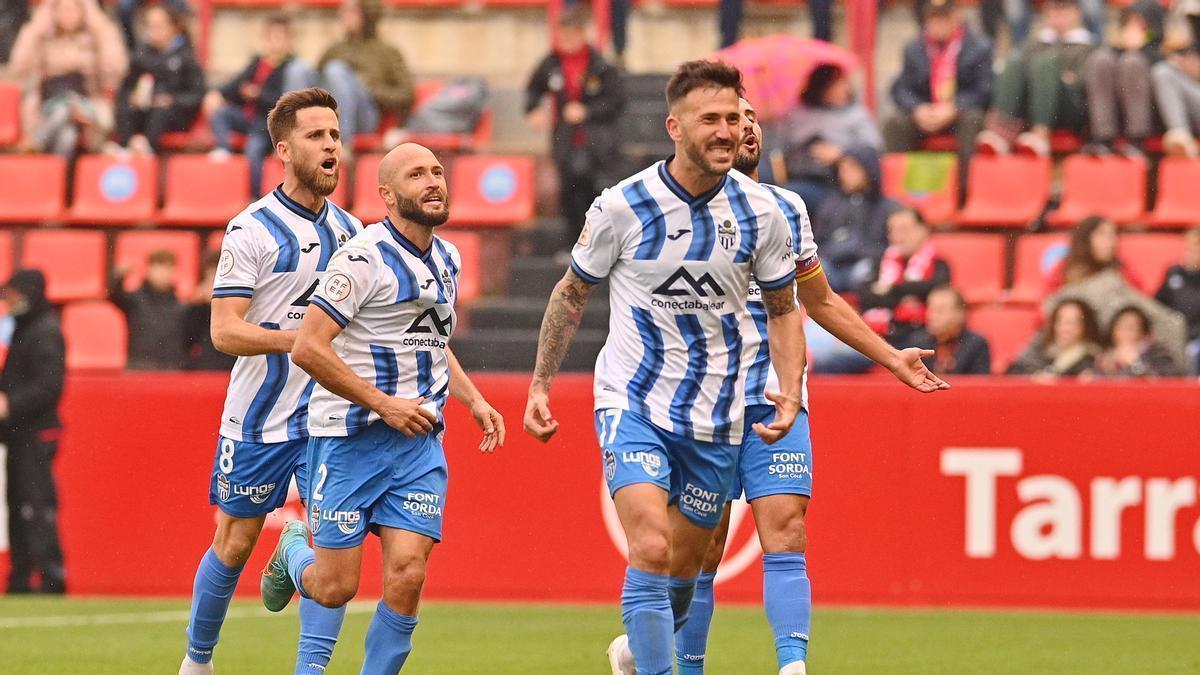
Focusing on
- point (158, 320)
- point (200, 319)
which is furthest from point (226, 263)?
point (158, 320)

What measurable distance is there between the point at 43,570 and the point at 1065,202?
8.65 m

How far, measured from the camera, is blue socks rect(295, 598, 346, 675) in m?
7.45

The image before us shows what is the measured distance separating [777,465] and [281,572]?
6.63ft

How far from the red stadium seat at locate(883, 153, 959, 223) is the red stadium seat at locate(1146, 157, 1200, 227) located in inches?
63.5

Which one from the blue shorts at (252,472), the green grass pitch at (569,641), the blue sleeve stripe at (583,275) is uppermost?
the blue sleeve stripe at (583,275)

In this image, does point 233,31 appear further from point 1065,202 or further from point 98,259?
point 1065,202

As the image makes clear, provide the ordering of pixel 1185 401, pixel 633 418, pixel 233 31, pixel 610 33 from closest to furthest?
pixel 633 418
pixel 1185 401
pixel 610 33
pixel 233 31

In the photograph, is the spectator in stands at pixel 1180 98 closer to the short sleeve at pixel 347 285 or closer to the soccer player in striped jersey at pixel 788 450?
the soccer player in striped jersey at pixel 788 450

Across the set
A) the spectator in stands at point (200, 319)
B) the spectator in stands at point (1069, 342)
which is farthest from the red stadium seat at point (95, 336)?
the spectator in stands at point (1069, 342)

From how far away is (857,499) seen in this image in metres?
12.6

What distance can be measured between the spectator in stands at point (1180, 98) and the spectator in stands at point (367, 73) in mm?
6326

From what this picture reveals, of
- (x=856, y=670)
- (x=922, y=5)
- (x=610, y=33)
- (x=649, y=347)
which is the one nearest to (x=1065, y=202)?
(x=922, y=5)

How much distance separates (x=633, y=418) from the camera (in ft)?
25.0

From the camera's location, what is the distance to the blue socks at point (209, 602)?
8.27 m
